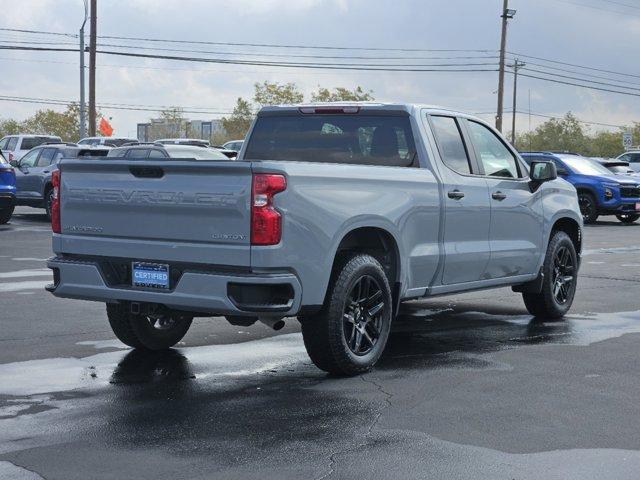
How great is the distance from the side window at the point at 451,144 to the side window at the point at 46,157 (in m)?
18.5

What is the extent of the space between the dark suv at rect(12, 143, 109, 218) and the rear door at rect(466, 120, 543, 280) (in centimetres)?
1723


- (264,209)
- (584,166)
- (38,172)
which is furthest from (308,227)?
(584,166)

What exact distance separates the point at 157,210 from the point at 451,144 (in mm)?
2909

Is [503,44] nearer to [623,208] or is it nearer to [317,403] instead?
[623,208]

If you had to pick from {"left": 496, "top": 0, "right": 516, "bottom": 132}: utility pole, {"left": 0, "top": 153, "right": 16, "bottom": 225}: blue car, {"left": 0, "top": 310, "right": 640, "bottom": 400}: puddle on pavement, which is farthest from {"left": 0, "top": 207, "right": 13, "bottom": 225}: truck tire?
{"left": 496, "top": 0, "right": 516, "bottom": 132}: utility pole

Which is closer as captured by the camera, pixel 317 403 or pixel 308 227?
pixel 317 403

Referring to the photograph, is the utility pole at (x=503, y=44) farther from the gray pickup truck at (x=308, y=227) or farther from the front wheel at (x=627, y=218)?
the gray pickup truck at (x=308, y=227)

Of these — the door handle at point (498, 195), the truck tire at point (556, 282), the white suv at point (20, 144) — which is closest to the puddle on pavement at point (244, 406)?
the truck tire at point (556, 282)

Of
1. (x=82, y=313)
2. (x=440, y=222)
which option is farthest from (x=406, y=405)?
(x=82, y=313)

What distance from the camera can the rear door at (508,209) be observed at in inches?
368

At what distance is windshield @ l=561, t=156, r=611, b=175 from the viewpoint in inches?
1121

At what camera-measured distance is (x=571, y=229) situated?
35.9ft

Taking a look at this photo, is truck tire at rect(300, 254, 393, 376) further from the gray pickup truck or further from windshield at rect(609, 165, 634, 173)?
windshield at rect(609, 165, 634, 173)

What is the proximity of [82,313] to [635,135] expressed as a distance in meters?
144
